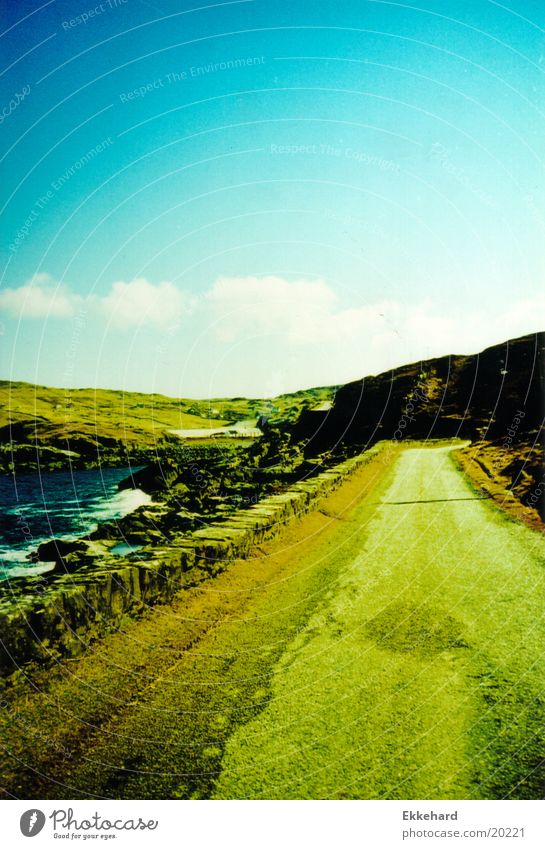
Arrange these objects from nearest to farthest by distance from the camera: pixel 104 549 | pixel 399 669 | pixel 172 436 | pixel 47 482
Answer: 1. pixel 399 669
2. pixel 104 549
3. pixel 172 436
4. pixel 47 482

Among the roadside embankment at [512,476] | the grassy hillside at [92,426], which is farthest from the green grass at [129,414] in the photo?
the roadside embankment at [512,476]

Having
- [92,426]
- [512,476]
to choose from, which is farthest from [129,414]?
[512,476]

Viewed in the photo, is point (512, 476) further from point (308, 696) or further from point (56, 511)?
point (56, 511)

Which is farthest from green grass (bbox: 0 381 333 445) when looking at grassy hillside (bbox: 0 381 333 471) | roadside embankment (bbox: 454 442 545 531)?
roadside embankment (bbox: 454 442 545 531)

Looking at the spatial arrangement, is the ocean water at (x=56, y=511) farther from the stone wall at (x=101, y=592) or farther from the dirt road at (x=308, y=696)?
the dirt road at (x=308, y=696)

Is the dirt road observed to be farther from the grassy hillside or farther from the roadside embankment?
the grassy hillside

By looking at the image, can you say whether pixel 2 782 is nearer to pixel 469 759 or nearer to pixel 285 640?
pixel 285 640
